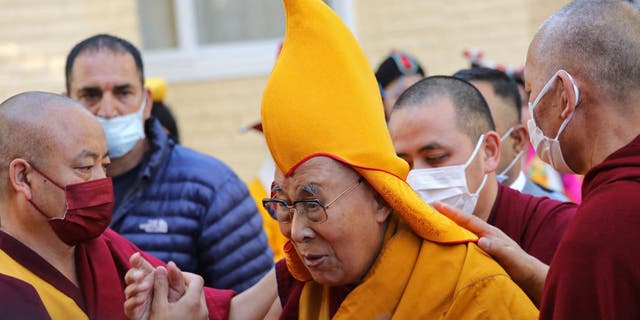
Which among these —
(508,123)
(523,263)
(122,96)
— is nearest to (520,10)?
(508,123)

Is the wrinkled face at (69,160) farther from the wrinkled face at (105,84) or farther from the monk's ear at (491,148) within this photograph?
the monk's ear at (491,148)

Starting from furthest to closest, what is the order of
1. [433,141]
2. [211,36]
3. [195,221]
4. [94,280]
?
[211,36] < [195,221] < [433,141] < [94,280]

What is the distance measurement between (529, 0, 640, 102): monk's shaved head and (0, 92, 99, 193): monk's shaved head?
1.57 m

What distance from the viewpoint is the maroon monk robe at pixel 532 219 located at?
3238mm


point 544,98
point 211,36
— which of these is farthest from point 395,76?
point 211,36

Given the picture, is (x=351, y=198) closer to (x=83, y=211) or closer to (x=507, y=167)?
(x=83, y=211)

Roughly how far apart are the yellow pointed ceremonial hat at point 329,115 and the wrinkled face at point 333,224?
0.04 m

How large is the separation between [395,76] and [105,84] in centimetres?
165

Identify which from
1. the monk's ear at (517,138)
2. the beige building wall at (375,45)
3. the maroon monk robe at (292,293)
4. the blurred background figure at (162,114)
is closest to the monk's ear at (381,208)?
the maroon monk robe at (292,293)

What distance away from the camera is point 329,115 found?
270cm

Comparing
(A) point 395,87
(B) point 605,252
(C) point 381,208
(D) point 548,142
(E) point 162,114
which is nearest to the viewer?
(B) point 605,252

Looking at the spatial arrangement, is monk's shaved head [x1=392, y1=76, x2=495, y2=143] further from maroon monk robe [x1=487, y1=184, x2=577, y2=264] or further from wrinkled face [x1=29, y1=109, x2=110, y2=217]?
wrinkled face [x1=29, y1=109, x2=110, y2=217]

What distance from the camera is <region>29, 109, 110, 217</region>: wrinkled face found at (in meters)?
3.03

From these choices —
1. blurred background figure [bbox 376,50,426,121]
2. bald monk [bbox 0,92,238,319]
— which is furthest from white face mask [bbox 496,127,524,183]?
bald monk [bbox 0,92,238,319]
